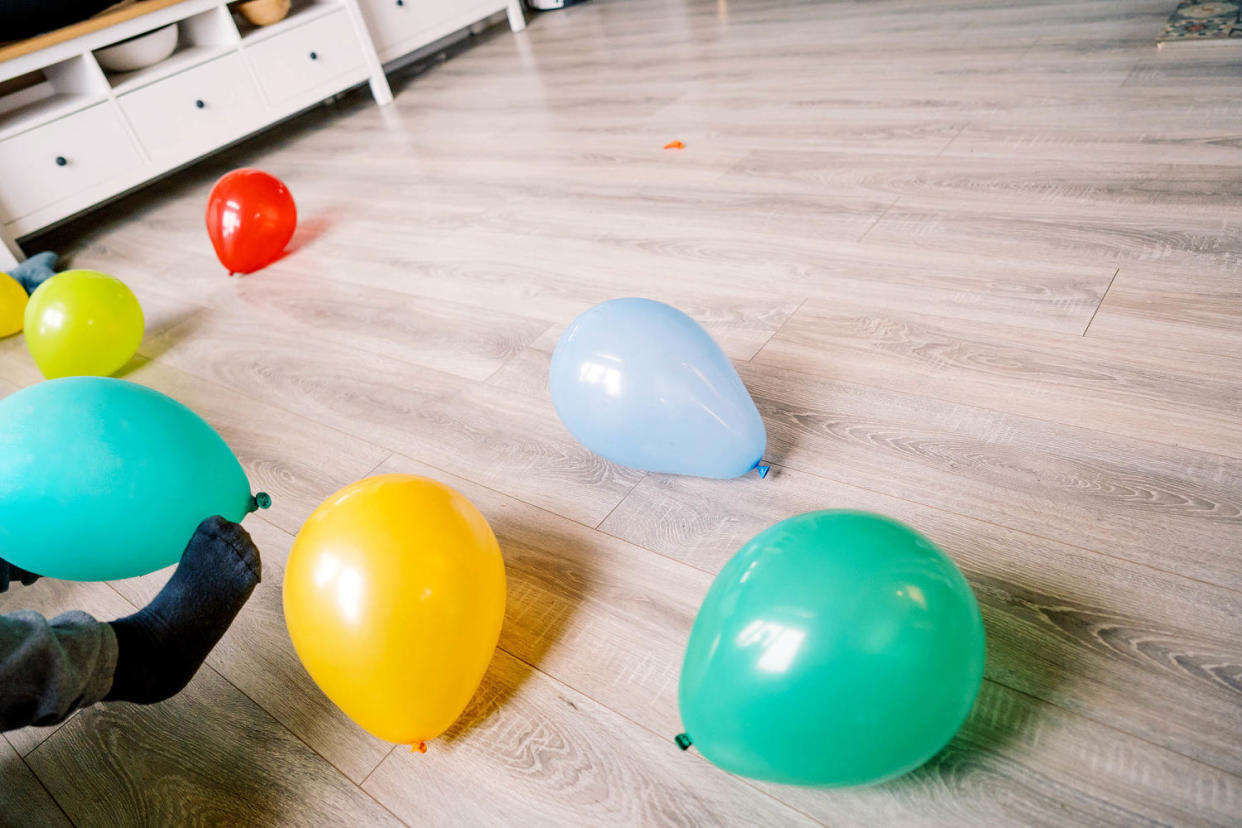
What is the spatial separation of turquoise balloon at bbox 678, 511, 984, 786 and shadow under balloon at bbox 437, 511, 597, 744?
294mm

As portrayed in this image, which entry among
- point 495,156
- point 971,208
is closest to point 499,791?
point 971,208

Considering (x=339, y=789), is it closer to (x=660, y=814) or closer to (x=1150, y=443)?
(x=660, y=814)

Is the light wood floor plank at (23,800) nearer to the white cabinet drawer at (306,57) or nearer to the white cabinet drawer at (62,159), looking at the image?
the white cabinet drawer at (62,159)

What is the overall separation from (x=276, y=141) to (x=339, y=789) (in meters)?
3.02

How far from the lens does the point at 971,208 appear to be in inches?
65.9

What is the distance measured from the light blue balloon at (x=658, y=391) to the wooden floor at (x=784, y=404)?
0.09 m

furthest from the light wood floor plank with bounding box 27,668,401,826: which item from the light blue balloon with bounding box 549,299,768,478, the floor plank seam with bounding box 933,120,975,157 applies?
the floor plank seam with bounding box 933,120,975,157

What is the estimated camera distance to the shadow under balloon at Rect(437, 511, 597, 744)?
98 centimetres

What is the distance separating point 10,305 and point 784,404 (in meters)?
2.08

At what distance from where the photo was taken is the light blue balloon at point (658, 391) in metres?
1.08

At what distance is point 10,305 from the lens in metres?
2.12

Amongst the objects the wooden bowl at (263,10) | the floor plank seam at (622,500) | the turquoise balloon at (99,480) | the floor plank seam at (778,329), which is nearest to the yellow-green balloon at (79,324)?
the turquoise balloon at (99,480)

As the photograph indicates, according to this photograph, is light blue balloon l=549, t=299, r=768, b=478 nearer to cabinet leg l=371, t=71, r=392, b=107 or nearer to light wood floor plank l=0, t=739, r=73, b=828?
light wood floor plank l=0, t=739, r=73, b=828

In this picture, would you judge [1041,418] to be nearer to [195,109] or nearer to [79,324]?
[79,324]
